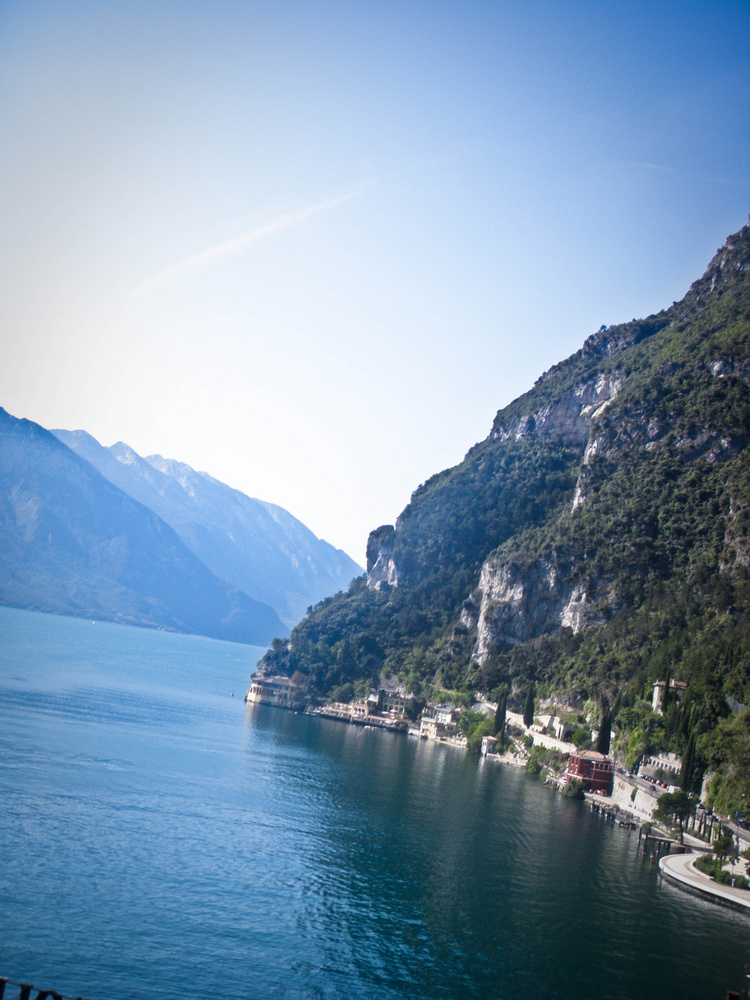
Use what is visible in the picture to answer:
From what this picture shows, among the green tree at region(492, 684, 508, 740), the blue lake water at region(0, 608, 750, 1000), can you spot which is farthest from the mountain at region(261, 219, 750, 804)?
the blue lake water at region(0, 608, 750, 1000)

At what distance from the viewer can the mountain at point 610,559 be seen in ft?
318

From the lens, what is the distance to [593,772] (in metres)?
89.7

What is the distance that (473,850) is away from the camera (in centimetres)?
5438

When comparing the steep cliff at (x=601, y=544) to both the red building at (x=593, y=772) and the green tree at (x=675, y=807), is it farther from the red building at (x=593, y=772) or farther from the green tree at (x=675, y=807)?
the red building at (x=593, y=772)

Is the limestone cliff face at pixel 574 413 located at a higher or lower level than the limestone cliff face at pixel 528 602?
higher

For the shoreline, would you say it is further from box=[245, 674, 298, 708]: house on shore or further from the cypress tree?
box=[245, 674, 298, 708]: house on shore

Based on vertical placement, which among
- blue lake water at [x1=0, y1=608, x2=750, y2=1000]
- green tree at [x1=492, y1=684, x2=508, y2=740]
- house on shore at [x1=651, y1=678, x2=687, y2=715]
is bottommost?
blue lake water at [x1=0, y1=608, x2=750, y2=1000]

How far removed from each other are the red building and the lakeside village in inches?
4.6

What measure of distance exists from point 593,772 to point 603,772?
4.12ft

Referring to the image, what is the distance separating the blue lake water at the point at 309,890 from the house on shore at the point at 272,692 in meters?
81.2

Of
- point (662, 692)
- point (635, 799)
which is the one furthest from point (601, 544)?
point (635, 799)

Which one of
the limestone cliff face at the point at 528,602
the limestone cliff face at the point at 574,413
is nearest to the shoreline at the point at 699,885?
the limestone cliff face at the point at 528,602

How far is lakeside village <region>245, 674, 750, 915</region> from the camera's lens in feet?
176

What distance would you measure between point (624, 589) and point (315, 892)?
319ft
